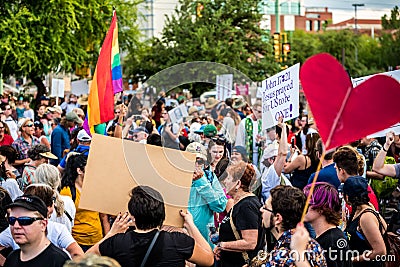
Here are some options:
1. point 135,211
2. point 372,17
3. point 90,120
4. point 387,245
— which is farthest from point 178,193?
point 372,17

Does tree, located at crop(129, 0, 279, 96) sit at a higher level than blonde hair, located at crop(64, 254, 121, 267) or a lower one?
higher

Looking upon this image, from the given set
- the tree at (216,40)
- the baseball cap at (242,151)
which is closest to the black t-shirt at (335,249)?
the baseball cap at (242,151)

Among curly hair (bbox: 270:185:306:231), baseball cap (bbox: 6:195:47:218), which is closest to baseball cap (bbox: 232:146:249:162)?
curly hair (bbox: 270:185:306:231)

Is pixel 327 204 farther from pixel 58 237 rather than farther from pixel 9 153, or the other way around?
pixel 9 153

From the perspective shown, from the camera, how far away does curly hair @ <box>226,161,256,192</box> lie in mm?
6500

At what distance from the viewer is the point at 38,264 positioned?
491 centimetres

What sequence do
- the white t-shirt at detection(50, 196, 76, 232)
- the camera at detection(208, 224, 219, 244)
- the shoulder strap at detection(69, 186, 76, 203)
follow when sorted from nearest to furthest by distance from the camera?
1. the white t-shirt at detection(50, 196, 76, 232)
2. the camera at detection(208, 224, 219, 244)
3. the shoulder strap at detection(69, 186, 76, 203)

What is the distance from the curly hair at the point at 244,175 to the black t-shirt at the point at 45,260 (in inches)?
76.7

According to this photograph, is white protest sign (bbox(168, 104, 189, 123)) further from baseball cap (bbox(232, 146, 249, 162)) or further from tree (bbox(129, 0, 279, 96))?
tree (bbox(129, 0, 279, 96))

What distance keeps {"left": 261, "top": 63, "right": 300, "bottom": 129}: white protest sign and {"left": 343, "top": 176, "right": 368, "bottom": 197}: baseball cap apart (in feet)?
7.69

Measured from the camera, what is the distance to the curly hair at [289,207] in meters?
5.15

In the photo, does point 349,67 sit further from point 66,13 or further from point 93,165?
point 93,165

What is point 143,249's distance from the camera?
16.6 ft

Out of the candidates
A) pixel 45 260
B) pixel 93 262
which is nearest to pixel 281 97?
pixel 45 260
